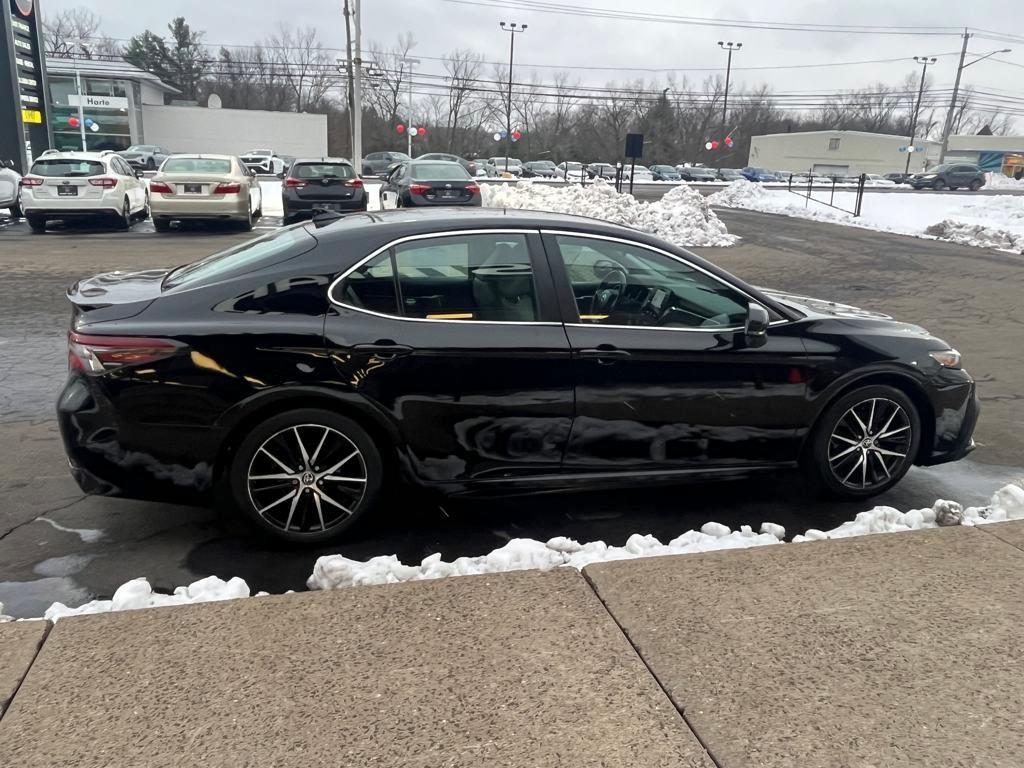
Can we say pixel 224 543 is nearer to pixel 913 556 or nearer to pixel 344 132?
pixel 913 556

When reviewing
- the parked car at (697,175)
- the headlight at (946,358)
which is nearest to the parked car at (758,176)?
the parked car at (697,175)

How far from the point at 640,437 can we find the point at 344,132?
7976 cm

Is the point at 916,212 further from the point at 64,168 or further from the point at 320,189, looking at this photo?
the point at 64,168

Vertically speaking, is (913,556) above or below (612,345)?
below

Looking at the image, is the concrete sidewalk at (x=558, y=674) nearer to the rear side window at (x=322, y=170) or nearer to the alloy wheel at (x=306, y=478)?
the alloy wheel at (x=306, y=478)

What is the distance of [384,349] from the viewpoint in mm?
3738

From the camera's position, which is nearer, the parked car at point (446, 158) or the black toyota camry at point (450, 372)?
the black toyota camry at point (450, 372)

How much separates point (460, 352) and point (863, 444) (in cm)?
240

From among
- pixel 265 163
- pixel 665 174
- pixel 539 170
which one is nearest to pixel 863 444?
pixel 265 163

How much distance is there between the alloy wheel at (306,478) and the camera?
147 inches

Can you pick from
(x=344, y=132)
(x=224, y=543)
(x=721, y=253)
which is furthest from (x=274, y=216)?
(x=344, y=132)

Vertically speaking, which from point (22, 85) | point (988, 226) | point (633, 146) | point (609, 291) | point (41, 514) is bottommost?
point (41, 514)

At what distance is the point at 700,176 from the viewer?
6669 cm

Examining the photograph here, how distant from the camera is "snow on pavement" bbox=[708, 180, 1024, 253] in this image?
21.3m
